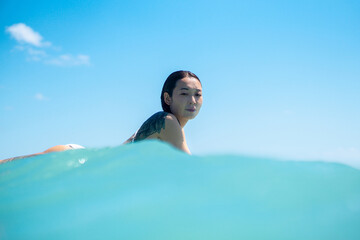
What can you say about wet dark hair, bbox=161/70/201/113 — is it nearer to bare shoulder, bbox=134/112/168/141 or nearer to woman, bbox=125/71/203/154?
woman, bbox=125/71/203/154

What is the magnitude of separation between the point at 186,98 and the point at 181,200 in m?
2.85

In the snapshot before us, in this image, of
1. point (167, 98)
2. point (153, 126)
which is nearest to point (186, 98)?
point (167, 98)

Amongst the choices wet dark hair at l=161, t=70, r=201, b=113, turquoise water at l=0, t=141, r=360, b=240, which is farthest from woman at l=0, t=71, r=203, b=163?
turquoise water at l=0, t=141, r=360, b=240

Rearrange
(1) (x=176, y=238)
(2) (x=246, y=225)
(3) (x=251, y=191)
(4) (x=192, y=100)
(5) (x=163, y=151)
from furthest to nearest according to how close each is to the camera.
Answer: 1. (4) (x=192, y=100)
2. (5) (x=163, y=151)
3. (3) (x=251, y=191)
4. (2) (x=246, y=225)
5. (1) (x=176, y=238)

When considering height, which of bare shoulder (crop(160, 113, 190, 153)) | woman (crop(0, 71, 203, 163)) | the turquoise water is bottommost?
the turquoise water

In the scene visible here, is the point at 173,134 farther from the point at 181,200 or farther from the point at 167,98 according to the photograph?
the point at 181,200

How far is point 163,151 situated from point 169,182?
0.69 metres

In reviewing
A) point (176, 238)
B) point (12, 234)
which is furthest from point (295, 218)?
point (12, 234)

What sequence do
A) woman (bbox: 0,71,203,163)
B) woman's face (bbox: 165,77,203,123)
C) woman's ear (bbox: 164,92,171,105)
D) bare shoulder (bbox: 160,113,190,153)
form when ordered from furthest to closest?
1. woman's ear (bbox: 164,92,171,105)
2. woman's face (bbox: 165,77,203,123)
3. woman (bbox: 0,71,203,163)
4. bare shoulder (bbox: 160,113,190,153)

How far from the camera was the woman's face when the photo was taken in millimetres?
4852

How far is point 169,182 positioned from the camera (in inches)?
95.1

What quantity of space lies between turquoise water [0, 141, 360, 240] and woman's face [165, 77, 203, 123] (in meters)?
1.93

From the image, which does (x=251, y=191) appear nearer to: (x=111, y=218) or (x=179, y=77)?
(x=111, y=218)

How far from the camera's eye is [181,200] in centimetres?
215
